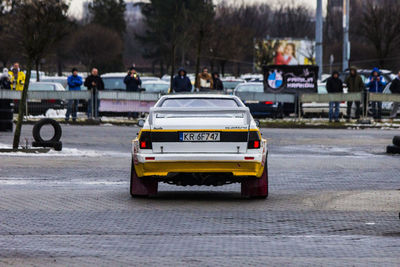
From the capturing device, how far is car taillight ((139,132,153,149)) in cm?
1280

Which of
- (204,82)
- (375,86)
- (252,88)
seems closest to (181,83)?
(204,82)

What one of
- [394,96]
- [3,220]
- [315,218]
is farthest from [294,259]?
[394,96]

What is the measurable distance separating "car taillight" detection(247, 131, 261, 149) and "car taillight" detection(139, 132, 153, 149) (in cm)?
119

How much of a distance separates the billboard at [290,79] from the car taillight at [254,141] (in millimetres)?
24518

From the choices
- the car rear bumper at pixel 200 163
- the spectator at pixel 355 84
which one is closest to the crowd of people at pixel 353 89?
the spectator at pixel 355 84

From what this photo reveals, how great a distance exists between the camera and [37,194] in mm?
13820

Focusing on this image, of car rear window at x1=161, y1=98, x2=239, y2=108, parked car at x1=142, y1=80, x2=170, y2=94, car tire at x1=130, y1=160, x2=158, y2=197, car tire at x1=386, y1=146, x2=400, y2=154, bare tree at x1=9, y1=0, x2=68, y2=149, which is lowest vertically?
car tire at x1=386, y1=146, x2=400, y2=154

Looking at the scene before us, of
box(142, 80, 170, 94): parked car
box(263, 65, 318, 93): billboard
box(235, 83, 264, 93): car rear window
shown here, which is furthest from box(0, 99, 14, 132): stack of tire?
box(142, 80, 170, 94): parked car

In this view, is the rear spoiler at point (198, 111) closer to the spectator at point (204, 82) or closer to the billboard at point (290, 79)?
the spectator at point (204, 82)

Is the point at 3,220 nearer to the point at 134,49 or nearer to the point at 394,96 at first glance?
the point at 394,96

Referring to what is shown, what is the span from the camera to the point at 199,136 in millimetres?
12758

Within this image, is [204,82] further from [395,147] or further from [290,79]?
[395,147]

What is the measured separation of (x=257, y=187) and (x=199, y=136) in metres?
1.14

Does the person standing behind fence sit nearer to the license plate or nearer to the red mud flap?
the red mud flap
